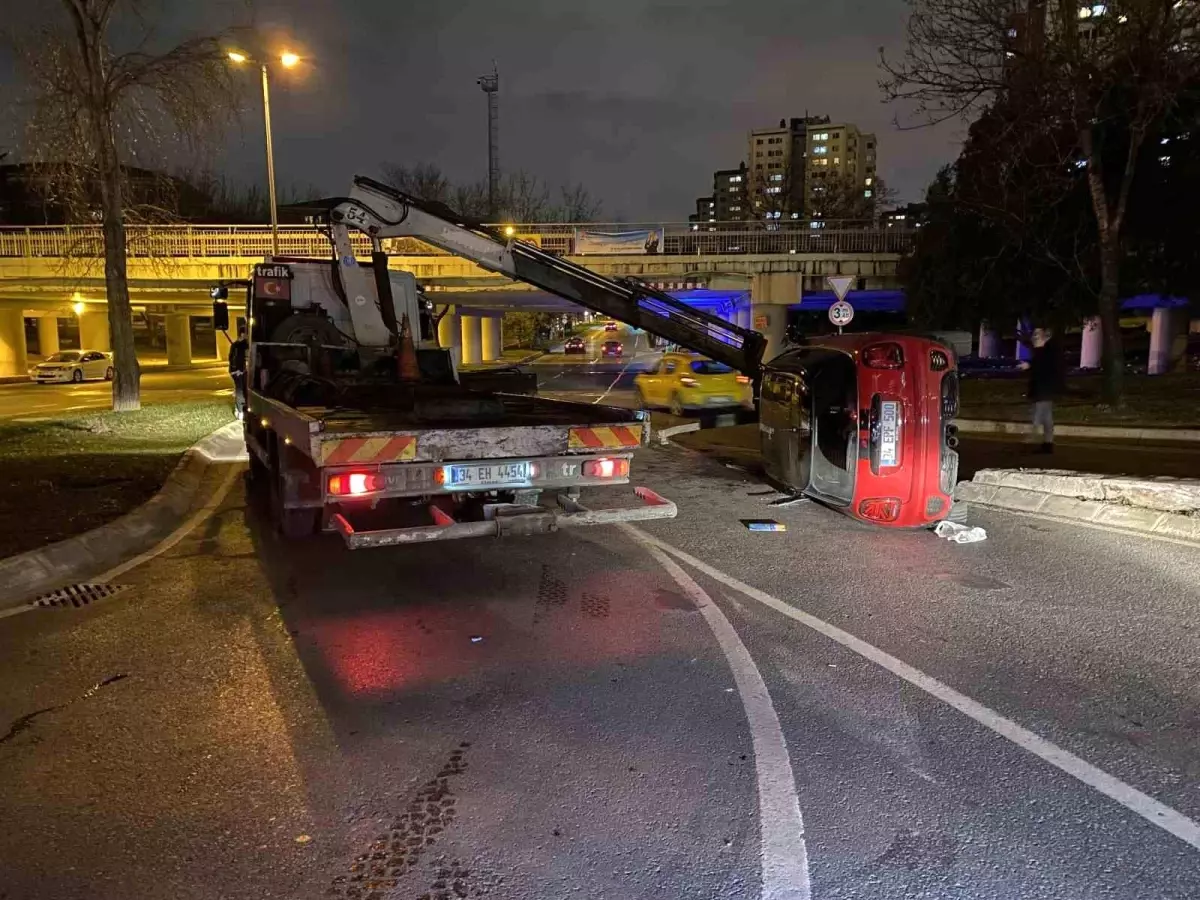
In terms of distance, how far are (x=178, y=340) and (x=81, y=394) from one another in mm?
28661

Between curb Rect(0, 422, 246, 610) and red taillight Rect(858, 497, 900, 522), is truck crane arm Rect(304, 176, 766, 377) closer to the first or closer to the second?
curb Rect(0, 422, 246, 610)

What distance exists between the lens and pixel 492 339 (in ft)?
209

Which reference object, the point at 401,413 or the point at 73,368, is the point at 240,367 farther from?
the point at 73,368

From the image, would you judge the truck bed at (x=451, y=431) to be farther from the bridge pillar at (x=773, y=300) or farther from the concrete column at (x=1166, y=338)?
the concrete column at (x=1166, y=338)

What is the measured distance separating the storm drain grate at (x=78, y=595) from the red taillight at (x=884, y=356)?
21.2 feet

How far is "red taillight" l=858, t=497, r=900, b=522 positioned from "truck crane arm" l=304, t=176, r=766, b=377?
6.34 meters

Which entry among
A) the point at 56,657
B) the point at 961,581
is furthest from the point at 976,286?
the point at 56,657

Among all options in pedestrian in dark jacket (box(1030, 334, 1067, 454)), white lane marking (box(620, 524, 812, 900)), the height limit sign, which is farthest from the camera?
the height limit sign

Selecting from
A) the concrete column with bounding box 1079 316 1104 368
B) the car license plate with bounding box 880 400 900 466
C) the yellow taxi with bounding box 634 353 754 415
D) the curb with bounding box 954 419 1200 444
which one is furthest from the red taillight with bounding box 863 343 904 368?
the concrete column with bounding box 1079 316 1104 368

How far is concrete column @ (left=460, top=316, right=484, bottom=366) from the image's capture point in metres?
52.2

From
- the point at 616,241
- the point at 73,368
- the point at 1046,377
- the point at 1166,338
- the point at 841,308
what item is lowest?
the point at 1046,377

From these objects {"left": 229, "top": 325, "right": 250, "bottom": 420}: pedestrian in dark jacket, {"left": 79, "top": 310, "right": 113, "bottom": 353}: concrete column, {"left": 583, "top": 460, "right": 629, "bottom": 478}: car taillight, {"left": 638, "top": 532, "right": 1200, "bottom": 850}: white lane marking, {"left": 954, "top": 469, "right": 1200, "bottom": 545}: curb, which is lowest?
{"left": 638, "top": 532, "right": 1200, "bottom": 850}: white lane marking

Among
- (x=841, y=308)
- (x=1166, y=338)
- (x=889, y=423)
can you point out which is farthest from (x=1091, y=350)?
(x=889, y=423)

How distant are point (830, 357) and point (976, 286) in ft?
64.1
